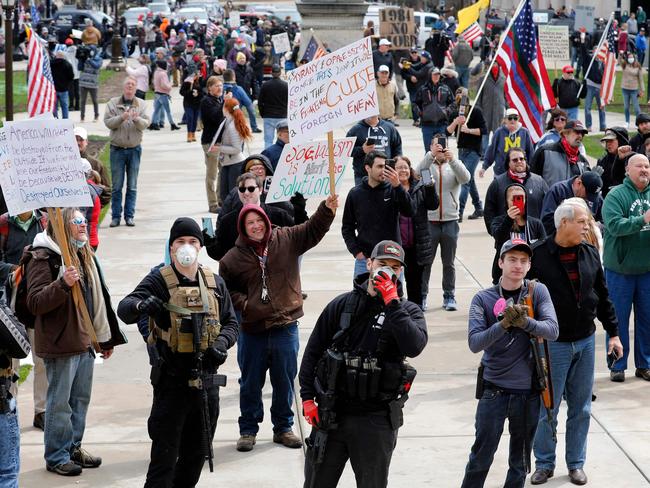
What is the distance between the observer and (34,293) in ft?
24.9

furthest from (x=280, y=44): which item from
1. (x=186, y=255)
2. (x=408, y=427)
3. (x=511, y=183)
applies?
(x=186, y=255)

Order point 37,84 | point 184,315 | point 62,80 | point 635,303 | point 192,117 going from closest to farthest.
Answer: point 184,315, point 635,303, point 37,84, point 192,117, point 62,80

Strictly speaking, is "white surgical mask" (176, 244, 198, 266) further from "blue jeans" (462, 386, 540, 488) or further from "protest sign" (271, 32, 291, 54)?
"protest sign" (271, 32, 291, 54)

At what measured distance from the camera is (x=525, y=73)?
1457 centimetres

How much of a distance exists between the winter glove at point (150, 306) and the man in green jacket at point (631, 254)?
167 inches

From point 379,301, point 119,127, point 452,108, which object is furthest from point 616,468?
point 452,108

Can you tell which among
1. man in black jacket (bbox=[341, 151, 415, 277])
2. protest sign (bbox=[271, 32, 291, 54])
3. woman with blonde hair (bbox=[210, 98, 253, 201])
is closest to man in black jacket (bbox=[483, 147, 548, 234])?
man in black jacket (bbox=[341, 151, 415, 277])

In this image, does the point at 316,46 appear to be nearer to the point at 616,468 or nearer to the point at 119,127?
the point at 119,127

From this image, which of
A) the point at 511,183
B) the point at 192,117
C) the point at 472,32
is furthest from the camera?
the point at 472,32

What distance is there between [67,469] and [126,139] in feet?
28.4

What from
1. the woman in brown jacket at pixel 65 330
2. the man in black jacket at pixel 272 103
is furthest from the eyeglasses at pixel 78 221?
the man in black jacket at pixel 272 103

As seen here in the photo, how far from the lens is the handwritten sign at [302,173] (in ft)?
29.3

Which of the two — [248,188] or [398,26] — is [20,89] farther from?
[248,188]

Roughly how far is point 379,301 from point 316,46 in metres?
18.9
